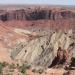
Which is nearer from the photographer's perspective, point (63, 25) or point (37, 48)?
point (37, 48)

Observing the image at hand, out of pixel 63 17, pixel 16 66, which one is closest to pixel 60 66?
pixel 16 66

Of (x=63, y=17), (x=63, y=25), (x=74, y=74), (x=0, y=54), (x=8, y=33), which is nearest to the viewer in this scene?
(x=74, y=74)

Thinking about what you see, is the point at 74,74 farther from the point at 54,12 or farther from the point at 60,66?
the point at 54,12

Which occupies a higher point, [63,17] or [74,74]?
[74,74]

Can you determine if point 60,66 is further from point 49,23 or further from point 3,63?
point 49,23

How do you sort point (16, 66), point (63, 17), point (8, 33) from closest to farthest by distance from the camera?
point (16, 66) < point (8, 33) < point (63, 17)

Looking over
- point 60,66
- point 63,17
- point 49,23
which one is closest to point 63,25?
point 49,23
